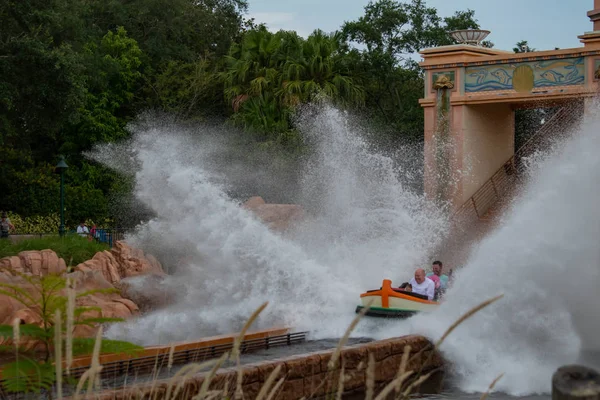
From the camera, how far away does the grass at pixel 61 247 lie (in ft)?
66.9

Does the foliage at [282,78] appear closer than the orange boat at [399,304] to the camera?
No

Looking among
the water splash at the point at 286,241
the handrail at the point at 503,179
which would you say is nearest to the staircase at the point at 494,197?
the handrail at the point at 503,179

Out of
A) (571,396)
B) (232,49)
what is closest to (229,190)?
(232,49)

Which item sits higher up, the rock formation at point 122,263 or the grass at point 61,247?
the grass at point 61,247

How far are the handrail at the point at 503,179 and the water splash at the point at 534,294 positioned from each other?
25.0 feet

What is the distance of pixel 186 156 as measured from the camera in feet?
84.3

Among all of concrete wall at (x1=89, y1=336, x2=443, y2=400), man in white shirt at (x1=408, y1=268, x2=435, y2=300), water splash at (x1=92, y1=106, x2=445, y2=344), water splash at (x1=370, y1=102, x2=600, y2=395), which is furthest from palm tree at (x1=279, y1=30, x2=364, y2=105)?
concrete wall at (x1=89, y1=336, x2=443, y2=400)

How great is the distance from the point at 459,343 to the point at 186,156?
49.0 ft

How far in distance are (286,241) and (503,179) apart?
21.7ft

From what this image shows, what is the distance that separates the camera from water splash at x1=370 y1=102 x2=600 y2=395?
1160 cm

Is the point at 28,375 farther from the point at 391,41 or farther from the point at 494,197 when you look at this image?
the point at 391,41

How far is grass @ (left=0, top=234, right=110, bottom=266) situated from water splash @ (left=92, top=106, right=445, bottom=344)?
1.49 meters

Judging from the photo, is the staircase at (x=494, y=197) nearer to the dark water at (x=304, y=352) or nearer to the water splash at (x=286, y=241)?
the water splash at (x=286, y=241)

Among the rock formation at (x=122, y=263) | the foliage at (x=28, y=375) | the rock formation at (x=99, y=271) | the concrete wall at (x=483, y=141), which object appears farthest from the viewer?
the concrete wall at (x=483, y=141)
